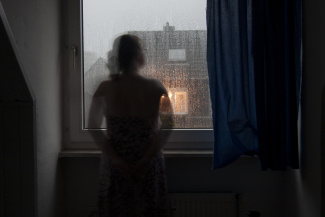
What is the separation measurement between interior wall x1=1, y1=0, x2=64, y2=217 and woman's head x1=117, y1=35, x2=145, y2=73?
47 cm

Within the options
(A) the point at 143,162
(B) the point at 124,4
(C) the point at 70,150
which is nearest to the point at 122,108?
(A) the point at 143,162

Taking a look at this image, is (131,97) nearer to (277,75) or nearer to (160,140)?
(160,140)

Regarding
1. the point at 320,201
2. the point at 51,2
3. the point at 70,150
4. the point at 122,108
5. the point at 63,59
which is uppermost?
the point at 51,2

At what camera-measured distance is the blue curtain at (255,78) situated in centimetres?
182

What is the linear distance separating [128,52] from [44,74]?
58 centimetres

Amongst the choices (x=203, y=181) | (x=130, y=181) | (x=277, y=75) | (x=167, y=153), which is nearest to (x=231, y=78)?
(x=277, y=75)

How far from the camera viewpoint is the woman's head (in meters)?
1.60

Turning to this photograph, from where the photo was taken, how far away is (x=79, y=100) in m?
2.14

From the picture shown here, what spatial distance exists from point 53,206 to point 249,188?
51.3 inches

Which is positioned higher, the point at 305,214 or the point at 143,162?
the point at 143,162

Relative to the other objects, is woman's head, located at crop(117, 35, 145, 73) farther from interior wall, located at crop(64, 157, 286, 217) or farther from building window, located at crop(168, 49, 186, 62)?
interior wall, located at crop(64, 157, 286, 217)

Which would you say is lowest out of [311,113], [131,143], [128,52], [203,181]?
[203,181]

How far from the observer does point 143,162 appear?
154 cm

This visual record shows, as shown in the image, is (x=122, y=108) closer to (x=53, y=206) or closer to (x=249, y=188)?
(x=53, y=206)
